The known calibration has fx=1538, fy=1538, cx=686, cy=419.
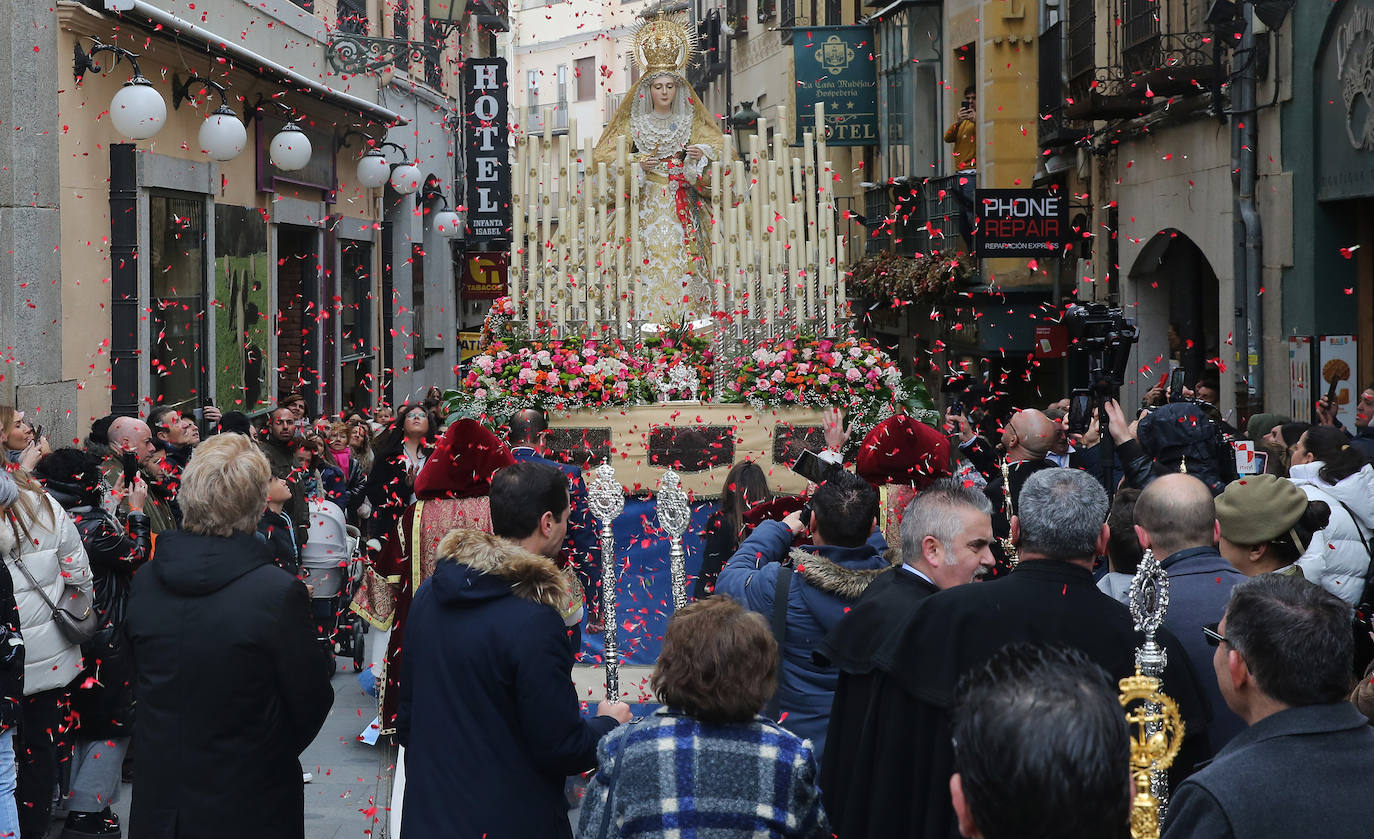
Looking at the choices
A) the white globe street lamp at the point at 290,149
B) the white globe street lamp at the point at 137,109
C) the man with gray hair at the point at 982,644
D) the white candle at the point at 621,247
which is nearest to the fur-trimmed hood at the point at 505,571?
the man with gray hair at the point at 982,644

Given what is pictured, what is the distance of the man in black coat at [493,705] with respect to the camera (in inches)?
144

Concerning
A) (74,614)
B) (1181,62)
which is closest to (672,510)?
(74,614)

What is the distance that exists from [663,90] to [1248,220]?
4635 millimetres

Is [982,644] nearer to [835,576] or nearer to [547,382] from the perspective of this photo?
[835,576]

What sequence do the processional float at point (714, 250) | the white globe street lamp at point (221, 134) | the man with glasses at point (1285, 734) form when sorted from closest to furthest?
the man with glasses at point (1285, 734)
the processional float at point (714, 250)
the white globe street lamp at point (221, 134)

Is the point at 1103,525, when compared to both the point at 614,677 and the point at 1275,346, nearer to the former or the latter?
the point at 614,677

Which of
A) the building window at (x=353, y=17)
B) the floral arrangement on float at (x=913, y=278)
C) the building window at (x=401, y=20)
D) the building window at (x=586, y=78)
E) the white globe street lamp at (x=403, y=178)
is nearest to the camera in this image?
the white globe street lamp at (x=403, y=178)

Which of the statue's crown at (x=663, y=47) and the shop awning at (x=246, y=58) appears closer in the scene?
the shop awning at (x=246, y=58)

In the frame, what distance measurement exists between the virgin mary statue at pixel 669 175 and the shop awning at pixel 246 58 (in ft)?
10.9

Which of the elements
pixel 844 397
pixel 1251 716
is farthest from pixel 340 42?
pixel 1251 716

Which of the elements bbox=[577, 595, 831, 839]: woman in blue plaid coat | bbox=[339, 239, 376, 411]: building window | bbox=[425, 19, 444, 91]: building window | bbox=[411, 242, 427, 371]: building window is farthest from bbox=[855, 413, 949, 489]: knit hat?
bbox=[425, 19, 444, 91]: building window

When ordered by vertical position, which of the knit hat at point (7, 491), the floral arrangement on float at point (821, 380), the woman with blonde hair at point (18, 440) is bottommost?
the knit hat at point (7, 491)

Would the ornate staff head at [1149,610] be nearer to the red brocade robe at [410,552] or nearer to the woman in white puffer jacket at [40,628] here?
the red brocade robe at [410,552]

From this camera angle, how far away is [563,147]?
985 centimetres
